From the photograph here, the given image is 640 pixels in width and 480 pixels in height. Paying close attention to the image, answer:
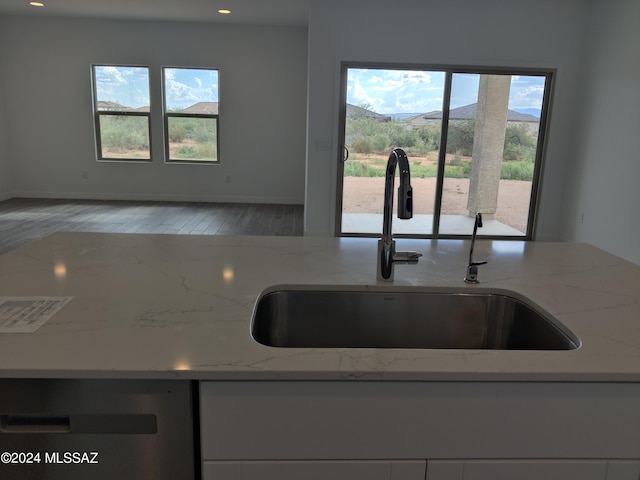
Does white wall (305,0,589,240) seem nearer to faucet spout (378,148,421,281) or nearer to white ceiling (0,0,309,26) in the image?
white ceiling (0,0,309,26)

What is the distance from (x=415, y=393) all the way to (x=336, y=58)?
483cm

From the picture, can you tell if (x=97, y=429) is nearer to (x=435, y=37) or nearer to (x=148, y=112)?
(x=435, y=37)

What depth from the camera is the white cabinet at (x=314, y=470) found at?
874mm

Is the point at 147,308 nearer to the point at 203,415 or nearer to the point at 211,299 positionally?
the point at 211,299

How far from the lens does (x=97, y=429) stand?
86cm

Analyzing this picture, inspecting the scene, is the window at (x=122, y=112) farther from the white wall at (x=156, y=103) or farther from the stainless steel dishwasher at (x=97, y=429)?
the stainless steel dishwasher at (x=97, y=429)

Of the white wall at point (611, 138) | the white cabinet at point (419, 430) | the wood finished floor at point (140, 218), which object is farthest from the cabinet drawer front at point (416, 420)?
the wood finished floor at point (140, 218)

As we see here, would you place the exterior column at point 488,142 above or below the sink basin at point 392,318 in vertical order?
above

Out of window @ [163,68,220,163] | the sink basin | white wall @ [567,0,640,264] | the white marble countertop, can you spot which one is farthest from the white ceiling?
the sink basin

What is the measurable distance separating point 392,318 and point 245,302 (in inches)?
17.1

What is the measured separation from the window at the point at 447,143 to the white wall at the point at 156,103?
2.43 meters

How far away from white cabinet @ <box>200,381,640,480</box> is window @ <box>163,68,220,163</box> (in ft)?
23.9

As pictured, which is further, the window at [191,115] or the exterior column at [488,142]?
the window at [191,115]

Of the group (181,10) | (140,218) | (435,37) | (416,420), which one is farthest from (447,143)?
(416,420)
